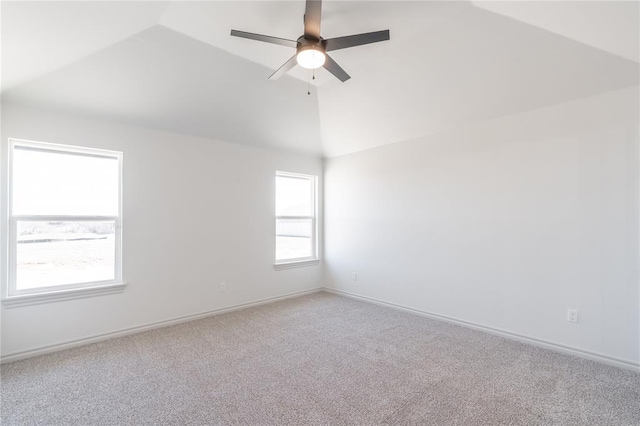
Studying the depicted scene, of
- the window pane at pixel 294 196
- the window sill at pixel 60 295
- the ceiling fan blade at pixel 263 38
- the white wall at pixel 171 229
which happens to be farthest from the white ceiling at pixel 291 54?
the window sill at pixel 60 295

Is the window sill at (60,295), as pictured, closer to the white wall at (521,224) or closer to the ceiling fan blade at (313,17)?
the ceiling fan blade at (313,17)

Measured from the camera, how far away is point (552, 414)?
196 cm

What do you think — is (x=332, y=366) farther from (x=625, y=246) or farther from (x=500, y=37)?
(x=500, y=37)

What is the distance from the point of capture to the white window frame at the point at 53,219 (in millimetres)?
2736

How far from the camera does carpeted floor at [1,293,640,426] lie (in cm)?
196

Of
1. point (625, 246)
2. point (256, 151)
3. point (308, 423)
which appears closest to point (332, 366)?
point (308, 423)

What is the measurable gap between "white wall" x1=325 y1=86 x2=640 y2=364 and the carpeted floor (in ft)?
1.33

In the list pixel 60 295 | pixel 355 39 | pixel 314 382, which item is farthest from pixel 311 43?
pixel 60 295

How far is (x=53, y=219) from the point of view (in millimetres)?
2965

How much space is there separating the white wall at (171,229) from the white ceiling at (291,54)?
0.28 m

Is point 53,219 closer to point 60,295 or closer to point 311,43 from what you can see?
point 60,295

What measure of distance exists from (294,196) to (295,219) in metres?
0.39

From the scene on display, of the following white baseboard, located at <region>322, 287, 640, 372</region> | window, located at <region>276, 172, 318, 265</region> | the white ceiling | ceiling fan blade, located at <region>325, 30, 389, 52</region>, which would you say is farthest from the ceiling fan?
white baseboard, located at <region>322, 287, 640, 372</region>

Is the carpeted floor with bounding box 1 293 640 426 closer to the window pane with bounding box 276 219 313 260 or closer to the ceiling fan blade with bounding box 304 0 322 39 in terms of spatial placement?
the window pane with bounding box 276 219 313 260
